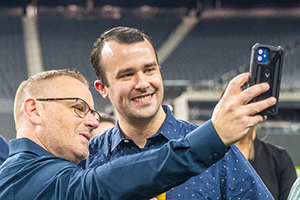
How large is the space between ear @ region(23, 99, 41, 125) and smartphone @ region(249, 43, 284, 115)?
0.72 meters

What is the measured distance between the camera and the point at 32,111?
4.09 feet

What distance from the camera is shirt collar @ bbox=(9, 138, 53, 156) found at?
1.14 meters

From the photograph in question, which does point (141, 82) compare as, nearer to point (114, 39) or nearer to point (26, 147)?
point (114, 39)

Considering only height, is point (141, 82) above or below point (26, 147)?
above

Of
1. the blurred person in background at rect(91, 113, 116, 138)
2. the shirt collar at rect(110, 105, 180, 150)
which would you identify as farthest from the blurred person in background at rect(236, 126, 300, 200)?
the shirt collar at rect(110, 105, 180, 150)

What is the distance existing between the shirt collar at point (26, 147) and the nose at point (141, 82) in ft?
1.17

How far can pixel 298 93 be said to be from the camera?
5.36 m

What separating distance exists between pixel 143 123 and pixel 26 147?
1.30 ft

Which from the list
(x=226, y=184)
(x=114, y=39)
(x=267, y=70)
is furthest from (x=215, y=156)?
(x=114, y=39)

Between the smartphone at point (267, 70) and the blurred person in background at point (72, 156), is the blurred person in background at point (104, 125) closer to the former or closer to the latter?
the blurred person in background at point (72, 156)

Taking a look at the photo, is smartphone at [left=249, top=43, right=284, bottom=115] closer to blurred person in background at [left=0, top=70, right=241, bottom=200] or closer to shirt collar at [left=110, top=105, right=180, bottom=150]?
blurred person in background at [left=0, top=70, right=241, bottom=200]

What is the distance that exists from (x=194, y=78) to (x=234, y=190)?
4997mm

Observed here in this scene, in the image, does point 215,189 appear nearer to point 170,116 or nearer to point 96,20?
point 170,116

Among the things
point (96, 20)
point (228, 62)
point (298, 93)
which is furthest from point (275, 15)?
point (96, 20)
